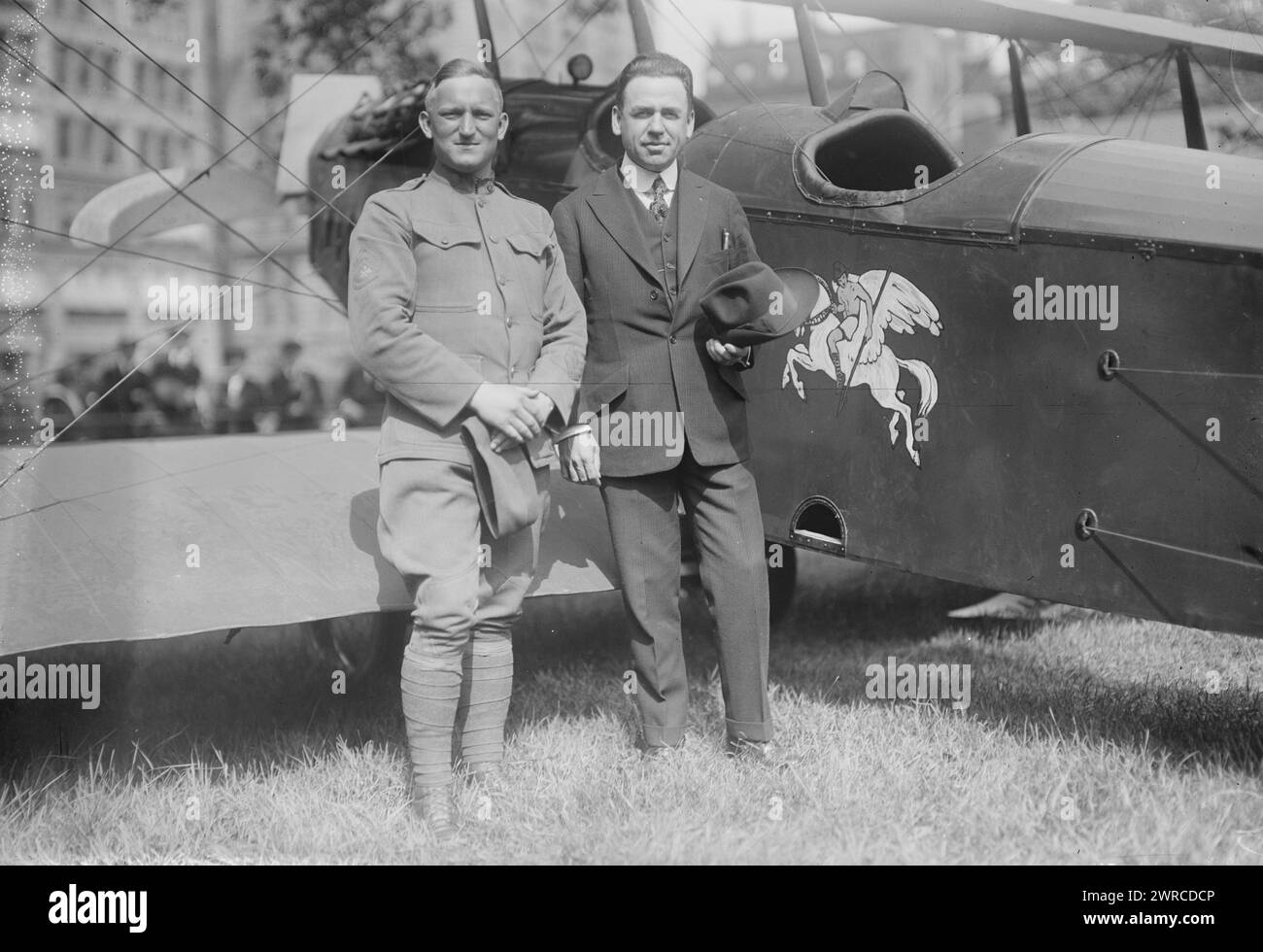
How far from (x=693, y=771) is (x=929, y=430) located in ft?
3.95

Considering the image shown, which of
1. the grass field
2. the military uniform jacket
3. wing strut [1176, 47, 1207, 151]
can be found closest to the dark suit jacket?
the military uniform jacket

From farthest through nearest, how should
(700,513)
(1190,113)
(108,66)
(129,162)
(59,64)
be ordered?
(129,162) → (59,64) → (1190,113) → (108,66) → (700,513)

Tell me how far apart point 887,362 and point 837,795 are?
1.26m

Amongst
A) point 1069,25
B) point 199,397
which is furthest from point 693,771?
point 199,397

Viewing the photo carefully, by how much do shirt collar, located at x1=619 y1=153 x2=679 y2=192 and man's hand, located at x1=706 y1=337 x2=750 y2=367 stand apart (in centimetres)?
48

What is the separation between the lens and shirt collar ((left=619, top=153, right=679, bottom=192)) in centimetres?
345

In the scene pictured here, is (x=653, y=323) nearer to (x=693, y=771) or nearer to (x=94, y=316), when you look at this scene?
(x=693, y=771)

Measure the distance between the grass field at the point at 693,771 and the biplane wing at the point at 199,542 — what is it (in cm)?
56

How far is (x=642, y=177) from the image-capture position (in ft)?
11.3

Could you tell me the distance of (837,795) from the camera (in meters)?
3.25

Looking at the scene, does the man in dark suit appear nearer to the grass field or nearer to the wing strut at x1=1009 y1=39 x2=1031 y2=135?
the grass field

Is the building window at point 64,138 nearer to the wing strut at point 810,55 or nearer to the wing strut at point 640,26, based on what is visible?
the wing strut at point 640,26

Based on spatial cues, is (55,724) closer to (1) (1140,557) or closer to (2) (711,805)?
(2) (711,805)

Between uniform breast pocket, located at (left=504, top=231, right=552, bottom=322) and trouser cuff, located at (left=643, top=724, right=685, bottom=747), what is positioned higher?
uniform breast pocket, located at (left=504, top=231, right=552, bottom=322)
